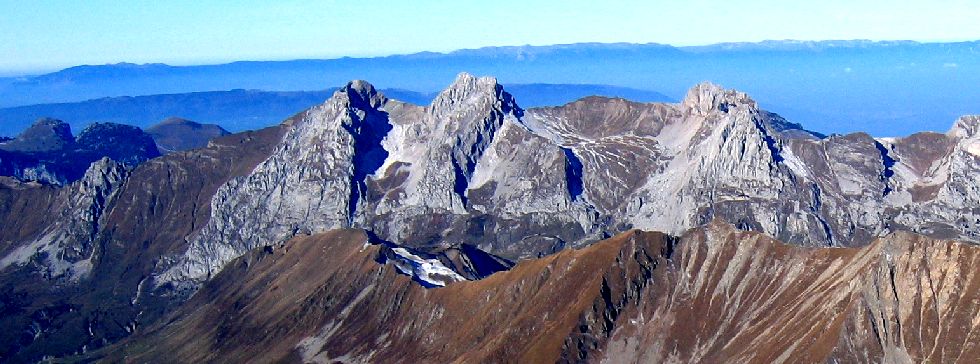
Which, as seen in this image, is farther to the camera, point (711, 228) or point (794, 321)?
point (711, 228)

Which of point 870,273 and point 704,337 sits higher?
point 870,273

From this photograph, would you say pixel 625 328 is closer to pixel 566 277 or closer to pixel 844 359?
pixel 566 277

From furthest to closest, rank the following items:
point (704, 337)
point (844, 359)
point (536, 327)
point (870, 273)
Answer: point (536, 327) → point (704, 337) → point (870, 273) → point (844, 359)

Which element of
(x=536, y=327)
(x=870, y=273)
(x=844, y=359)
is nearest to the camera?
(x=844, y=359)

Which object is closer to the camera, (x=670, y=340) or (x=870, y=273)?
(x=870, y=273)

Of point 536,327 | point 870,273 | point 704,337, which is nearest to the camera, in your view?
point 870,273

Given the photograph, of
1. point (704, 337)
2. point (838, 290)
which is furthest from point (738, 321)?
point (838, 290)

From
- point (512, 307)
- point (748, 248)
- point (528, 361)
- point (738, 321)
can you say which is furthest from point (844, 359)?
point (512, 307)

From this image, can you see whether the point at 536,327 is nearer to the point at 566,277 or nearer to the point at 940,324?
the point at 566,277

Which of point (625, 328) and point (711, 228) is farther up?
point (711, 228)
